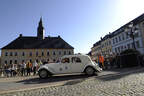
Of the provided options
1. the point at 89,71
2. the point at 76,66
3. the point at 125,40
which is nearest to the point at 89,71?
the point at 89,71

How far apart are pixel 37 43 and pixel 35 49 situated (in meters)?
3.33

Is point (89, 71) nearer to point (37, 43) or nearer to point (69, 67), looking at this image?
point (69, 67)

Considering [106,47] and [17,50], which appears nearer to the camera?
[17,50]

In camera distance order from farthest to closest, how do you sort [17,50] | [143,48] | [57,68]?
[17,50]
[143,48]
[57,68]

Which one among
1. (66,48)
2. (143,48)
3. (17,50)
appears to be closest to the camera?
(143,48)

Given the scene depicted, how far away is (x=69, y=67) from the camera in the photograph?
1016 cm

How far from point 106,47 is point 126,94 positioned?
5180cm

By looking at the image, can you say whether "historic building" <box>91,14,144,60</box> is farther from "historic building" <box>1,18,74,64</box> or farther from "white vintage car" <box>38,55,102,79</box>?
"historic building" <box>1,18,74,64</box>

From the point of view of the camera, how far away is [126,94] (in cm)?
458

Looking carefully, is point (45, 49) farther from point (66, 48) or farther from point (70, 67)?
point (70, 67)

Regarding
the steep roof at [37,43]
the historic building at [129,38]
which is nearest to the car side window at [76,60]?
the historic building at [129,38]

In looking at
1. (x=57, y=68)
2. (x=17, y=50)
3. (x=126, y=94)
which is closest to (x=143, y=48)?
(x=57, y=68)

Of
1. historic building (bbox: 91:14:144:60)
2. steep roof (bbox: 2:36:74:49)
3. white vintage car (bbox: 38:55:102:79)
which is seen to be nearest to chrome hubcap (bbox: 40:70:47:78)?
white vintage car (bbox: 38:55:102:79)

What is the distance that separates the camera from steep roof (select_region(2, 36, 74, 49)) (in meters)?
51.3
